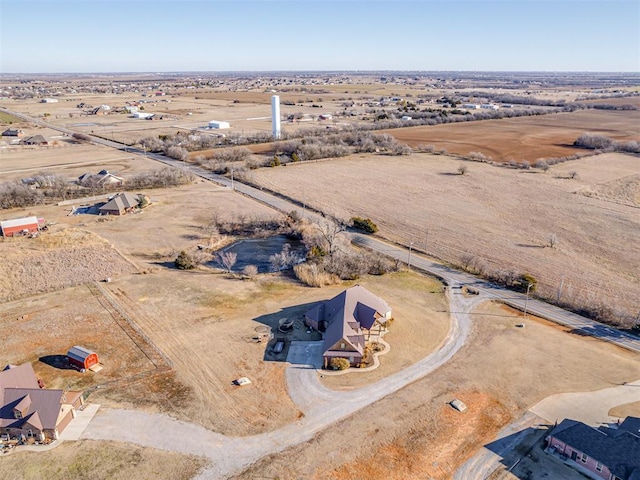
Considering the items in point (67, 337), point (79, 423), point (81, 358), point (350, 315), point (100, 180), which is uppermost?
point (100, 180)

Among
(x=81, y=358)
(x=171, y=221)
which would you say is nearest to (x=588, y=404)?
(x=81, y=358)

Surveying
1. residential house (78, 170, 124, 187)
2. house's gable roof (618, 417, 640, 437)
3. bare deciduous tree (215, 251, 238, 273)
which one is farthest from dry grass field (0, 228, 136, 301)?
house's gable roof (618, 417, 640, 437)

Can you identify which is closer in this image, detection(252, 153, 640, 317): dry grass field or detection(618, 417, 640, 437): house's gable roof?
detection(618, 417, 640, 437): house's gable roof

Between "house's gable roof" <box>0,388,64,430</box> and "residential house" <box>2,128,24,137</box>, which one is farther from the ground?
"residential house" <box>2,128,24,137</box>

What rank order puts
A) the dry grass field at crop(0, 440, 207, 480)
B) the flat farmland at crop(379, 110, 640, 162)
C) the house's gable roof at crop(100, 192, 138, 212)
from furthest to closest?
the flat farmland at crop(379, 110, 640, 162) < the house's gable roof at crop(100, 192, 138, 212) < the dry grass field at crop(0, 440, 207, 480)

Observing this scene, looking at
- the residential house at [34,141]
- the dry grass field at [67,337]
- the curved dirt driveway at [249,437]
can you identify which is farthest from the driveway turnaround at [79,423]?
the residential house at [34,141]

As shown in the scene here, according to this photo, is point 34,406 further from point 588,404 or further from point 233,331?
point 588,404

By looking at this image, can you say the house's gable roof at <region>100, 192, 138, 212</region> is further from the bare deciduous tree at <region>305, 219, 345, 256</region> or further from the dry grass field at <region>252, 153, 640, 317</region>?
the bare deciduous tree at <region>305, 219, 345, 256</region>
